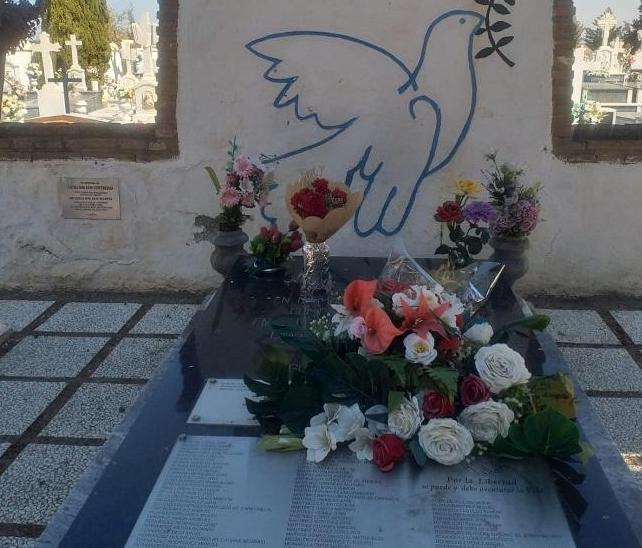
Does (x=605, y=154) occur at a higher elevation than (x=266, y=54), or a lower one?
lower

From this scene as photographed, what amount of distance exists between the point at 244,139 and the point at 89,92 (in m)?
7.15

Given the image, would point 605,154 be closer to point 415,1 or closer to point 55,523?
point 415,1

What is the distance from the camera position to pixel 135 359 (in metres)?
3.43

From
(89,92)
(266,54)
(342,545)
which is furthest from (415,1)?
(89,92)

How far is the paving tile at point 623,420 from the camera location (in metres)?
2.61

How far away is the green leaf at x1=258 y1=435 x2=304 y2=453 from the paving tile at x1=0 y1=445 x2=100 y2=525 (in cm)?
103

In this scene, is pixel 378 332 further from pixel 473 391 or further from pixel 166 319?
pixel 166 319

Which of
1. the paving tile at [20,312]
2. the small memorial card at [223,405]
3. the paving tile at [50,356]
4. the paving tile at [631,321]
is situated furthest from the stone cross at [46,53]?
the small memorial card at [223,405]

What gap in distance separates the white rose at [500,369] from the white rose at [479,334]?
0.10 meters

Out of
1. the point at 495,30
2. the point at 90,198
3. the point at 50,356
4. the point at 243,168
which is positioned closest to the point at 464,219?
the point at 243,168

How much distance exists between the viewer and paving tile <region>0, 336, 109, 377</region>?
3311mm

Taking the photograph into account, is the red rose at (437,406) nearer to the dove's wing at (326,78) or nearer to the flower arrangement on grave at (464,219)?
the flower arrangement on grave at (464,219)

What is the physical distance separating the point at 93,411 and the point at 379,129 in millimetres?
2198

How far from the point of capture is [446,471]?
5.00ft
